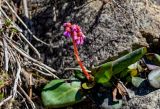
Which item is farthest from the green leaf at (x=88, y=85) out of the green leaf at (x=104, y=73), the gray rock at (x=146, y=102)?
the gray rock at (x=146, y=102)

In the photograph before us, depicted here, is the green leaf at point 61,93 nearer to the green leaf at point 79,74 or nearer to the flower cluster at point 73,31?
the green leaf at point 79,74

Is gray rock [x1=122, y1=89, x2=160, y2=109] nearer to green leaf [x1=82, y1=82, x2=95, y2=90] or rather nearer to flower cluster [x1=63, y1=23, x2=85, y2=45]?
green leaf [x1=82, y1=82, x2=95, y2=90]

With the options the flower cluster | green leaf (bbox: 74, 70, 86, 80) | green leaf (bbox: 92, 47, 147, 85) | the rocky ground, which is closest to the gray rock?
the rocky ground

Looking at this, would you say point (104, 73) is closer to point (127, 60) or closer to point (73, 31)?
point (127, 60)

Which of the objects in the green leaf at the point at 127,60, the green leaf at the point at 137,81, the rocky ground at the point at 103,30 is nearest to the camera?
the green leaf at the point at 127,60

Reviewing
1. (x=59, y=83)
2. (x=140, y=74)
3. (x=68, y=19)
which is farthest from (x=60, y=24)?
(x=140, y=74)

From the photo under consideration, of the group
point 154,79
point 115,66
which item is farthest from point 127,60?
point 154,79
